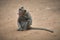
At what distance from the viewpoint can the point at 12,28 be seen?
14.7 feet

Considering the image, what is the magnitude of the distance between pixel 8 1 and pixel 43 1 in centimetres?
114

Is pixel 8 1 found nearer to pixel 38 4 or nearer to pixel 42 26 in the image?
pixel 38 4

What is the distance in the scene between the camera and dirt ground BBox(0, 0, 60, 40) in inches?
162

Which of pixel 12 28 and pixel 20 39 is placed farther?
pixel 12 28

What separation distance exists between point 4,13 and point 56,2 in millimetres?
1752

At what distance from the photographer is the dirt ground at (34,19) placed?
412 cm

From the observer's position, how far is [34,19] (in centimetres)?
497

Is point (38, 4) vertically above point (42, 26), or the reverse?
point (38, 4)

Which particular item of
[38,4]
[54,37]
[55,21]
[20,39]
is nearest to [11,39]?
[20,39]

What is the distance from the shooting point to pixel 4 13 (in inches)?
213

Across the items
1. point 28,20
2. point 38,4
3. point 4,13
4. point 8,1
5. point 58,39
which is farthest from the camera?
point 8,1

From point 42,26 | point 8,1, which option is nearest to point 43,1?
point 8,1

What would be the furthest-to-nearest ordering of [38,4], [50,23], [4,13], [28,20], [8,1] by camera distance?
[8,1] → [38,4] → [4,13] → [50,23] → [28,20]

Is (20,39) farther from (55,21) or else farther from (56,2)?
(56,2)
